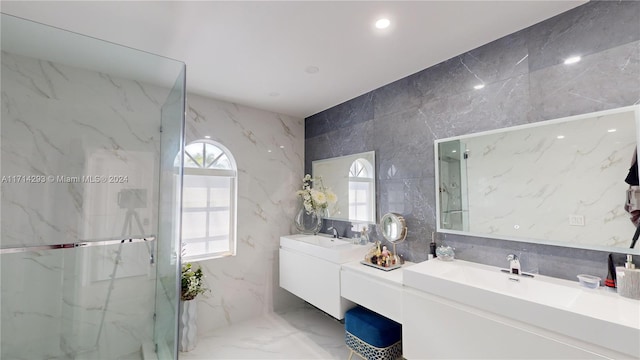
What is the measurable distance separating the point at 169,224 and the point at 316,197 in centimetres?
154

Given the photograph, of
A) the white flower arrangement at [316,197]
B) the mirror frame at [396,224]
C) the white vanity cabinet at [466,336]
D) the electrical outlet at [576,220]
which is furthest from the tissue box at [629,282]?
the white flower arrangement at [316,197]

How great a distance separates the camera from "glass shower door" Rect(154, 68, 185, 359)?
6.26 ft

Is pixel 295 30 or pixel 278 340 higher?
pixel 295 30

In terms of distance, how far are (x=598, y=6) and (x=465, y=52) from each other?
0.69m

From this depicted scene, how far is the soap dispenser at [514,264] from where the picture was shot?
66.2 inches

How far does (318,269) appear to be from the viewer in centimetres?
256

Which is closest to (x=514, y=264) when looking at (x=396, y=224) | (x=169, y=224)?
(x=396, y=224)

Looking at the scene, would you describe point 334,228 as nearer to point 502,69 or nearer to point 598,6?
point 502,69

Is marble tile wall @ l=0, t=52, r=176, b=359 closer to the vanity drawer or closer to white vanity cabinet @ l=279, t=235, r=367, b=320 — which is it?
white vanity cabinet @ l=279, t=235, r=367, b=320

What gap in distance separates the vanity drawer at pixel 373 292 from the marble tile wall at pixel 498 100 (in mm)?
501

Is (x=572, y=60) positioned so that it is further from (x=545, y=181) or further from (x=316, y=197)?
(x=316, y=197)

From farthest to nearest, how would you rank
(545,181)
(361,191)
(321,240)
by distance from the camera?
(321,240) < (361,191) < (545,181)

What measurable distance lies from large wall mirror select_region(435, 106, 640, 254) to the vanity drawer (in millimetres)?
640

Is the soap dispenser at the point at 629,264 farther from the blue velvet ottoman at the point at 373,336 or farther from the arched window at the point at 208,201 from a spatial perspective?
the arched window at the point at 208,201
